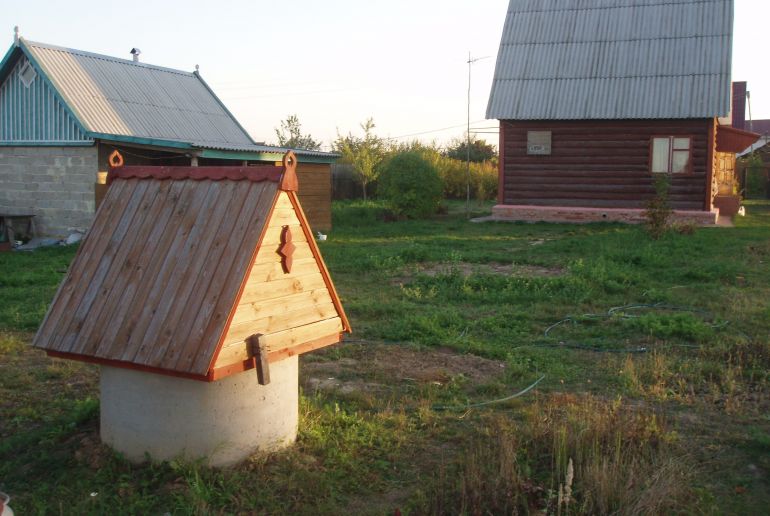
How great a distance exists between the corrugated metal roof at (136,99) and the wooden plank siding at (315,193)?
2392mm

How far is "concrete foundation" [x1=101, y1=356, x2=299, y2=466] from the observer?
5.00 metres

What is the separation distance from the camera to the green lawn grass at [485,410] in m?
4.70

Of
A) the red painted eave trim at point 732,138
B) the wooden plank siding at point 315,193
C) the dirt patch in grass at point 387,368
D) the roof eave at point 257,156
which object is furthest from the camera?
the red painted eave trim at point 732,138

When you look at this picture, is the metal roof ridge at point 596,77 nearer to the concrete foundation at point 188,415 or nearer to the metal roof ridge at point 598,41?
the metal roof ridge at point 598,41

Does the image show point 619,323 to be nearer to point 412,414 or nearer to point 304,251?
point 412,414

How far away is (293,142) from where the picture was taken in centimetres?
4294

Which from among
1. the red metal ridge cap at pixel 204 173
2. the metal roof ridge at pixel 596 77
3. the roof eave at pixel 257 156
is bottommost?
the red metal ridge cap at pixel 204 173

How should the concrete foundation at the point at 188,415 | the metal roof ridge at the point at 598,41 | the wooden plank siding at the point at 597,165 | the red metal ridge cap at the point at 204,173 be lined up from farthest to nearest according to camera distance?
the metal roof ridge at the point at 598,41
the wooden plank siding at the point at 597,165
the red metal ridge cap at the point at 204,173
the concrete foundation at the point at 188,415

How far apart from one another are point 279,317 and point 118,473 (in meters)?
1.41

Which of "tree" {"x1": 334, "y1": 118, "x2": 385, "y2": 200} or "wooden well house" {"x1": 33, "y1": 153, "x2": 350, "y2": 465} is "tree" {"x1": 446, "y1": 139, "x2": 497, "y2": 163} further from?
"wooden well house" {"x1": 33, "y1": 153, "x2": 350, "y2": 465}

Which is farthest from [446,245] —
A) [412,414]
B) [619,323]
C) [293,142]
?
[293,142]

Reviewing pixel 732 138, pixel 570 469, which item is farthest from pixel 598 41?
pixel 570 469

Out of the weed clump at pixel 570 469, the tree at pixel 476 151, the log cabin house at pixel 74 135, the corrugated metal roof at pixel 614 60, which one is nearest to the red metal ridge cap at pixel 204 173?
the weed clump at pixel 570 469

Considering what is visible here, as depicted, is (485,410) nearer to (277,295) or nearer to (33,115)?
(277,295)
